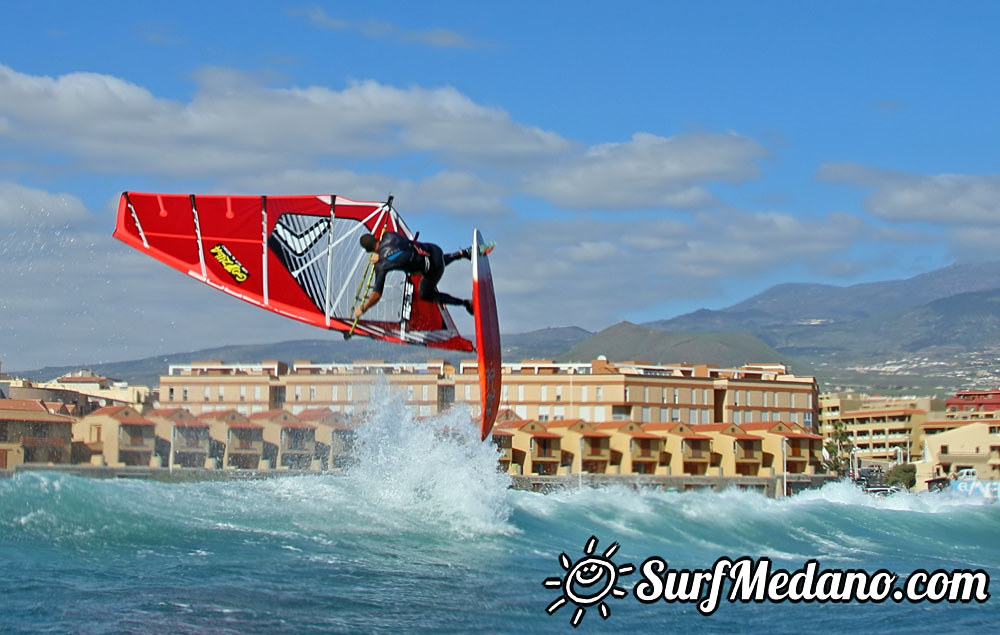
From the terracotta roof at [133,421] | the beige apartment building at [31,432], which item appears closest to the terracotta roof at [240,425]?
the terracotta roof at [133,421]

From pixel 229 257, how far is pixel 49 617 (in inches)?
176

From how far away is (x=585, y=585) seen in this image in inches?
532

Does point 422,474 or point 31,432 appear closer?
point 422,474

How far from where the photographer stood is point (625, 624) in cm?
1154

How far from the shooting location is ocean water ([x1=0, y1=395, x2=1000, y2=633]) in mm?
11188

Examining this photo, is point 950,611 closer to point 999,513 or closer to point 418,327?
point 418,327

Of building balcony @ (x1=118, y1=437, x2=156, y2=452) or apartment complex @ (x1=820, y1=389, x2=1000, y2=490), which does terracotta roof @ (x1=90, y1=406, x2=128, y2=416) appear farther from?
apartment complex @ (x1=820, y1=389, x2=1000, y2=490)

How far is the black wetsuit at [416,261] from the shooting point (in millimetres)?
12984

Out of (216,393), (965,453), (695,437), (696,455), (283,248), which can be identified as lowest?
(965,453)

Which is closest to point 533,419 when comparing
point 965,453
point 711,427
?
point 711,427

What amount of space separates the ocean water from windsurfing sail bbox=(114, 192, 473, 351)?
2.84 metres

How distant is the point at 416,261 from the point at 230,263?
2.04 meters

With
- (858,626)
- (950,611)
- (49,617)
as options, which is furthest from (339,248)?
(950,611)

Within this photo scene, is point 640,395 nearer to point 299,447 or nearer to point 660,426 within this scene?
point 660,426
